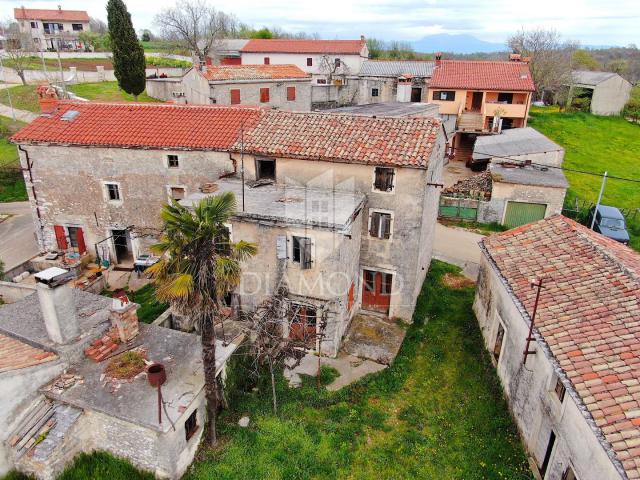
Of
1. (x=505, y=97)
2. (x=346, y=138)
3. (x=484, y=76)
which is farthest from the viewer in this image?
(x=484, y=76)

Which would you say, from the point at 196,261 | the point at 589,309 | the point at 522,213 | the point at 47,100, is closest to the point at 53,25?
the point at 47,100

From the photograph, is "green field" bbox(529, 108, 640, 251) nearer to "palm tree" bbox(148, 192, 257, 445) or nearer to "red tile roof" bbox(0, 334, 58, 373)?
"palm tree" bbox(148, 192, 257, 445)

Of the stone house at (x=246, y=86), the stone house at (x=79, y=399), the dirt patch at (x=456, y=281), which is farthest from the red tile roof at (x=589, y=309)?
the stone house at (x=246, y=86)

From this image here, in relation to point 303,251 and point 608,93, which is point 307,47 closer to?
point 608,93

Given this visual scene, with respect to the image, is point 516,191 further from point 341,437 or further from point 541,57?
point 541,57

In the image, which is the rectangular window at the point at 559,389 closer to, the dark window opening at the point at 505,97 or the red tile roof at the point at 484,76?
the red tile roof at the point at 484,76

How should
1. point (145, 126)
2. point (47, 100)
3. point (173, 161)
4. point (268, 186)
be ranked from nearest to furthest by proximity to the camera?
1. point (268, 186)
2. point (173, 161)
3. point (145, 126)
4. point (47, 100)

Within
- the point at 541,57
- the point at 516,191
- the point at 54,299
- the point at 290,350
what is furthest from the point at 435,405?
the point at 541,57
